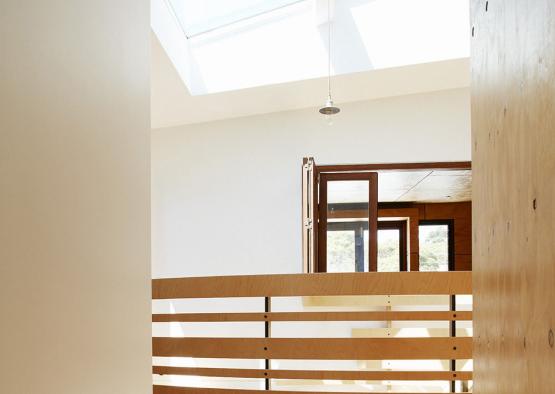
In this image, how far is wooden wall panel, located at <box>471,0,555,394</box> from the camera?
2.41 feet

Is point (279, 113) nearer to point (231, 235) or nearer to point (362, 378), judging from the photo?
point (231, 235)

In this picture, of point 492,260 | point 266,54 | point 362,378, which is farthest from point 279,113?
point 492,260

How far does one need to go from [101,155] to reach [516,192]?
1.40 meters

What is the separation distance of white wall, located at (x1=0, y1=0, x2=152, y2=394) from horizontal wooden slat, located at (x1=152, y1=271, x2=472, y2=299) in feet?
1.84

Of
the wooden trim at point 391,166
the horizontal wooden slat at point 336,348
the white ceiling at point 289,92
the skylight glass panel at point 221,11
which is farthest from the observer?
the wooden trim at point 391,166

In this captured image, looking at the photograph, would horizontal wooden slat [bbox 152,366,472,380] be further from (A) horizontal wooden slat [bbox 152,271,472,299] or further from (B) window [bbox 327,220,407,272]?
(B) window [bbox 327,220,407,272]

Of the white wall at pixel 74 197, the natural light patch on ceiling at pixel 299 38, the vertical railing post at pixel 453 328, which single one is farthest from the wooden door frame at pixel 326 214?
the white wall at pixel 74 197

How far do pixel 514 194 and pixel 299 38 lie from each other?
4.39 metres

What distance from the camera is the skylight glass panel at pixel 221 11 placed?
4848mm

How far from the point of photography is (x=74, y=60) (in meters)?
1.75

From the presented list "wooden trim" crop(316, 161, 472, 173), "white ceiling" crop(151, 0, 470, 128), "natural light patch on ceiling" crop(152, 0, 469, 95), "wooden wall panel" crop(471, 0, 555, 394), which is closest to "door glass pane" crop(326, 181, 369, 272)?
"wooden trim" crop(316, 161, 472, 173)

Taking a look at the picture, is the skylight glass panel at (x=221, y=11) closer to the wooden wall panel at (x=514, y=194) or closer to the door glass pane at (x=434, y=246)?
the wooden wall panel at (x=514, y=194)

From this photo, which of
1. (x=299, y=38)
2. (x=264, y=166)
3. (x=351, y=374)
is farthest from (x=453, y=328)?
(x=264, y=166)

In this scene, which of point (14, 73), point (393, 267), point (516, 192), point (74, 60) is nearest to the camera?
point (516, 192)
